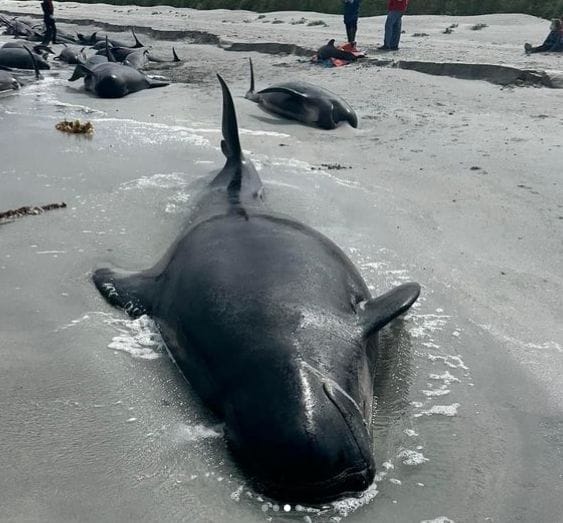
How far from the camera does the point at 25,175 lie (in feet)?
21.7

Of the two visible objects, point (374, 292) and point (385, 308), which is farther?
point (374, 292)

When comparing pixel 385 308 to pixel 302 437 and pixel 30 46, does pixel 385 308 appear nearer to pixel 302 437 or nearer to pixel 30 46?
pixel 302 437

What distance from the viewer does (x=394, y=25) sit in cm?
1605

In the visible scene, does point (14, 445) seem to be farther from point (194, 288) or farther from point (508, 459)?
point (508, 459)

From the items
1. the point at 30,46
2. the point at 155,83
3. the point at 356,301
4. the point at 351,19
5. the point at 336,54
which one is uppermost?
the point at 351,19

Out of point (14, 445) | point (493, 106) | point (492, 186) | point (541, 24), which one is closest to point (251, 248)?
point (14, 445)

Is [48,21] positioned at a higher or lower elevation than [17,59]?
higher

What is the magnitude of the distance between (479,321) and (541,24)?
22123 mm

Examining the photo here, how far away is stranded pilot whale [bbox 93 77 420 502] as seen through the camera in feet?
7.94

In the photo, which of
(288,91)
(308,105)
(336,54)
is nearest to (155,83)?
(288,91)

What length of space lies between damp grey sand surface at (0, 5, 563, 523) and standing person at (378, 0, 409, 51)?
7.72 metres

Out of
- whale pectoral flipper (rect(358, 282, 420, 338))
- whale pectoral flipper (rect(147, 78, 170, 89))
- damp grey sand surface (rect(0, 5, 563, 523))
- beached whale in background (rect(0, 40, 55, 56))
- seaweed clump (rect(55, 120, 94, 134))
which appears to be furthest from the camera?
beached whale in background (rect(0, 40, 55, 56))

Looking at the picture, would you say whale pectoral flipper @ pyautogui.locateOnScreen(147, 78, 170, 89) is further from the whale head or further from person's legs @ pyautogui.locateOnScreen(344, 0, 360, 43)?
the whale head

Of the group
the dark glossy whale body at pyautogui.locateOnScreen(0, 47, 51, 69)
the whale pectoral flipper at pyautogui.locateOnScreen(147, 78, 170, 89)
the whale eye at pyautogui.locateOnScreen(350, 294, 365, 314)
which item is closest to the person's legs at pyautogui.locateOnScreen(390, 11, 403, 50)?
the whale pectoral flipper at pyautogui.locateOnScreen(147, 78, 170, 89)
